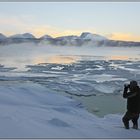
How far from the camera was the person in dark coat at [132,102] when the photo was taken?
3.28 m

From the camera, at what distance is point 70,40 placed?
3527 mm

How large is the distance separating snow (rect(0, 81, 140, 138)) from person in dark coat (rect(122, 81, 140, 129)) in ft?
0.36

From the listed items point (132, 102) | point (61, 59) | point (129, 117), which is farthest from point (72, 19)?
point (129, 117)

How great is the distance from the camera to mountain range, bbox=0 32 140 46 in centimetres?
350

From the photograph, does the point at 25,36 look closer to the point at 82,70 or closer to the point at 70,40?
the point at 70,40

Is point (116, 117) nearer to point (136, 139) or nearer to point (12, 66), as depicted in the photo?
point (136, 139)

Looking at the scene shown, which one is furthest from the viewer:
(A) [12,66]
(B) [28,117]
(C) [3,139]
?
(A) [12,66]

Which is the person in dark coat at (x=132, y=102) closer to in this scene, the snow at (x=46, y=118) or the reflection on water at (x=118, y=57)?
the snow at (x=46, y=118)

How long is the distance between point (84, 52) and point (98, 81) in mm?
337

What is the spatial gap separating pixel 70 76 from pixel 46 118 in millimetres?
521

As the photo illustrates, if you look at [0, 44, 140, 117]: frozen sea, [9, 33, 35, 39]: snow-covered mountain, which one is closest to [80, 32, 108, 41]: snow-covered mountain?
[0, 44, 140, 117]: frozen sea

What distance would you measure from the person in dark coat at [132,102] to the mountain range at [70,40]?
1.64 ft

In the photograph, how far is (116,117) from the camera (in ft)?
11.5

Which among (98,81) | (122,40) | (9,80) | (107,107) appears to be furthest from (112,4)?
(9,80)
